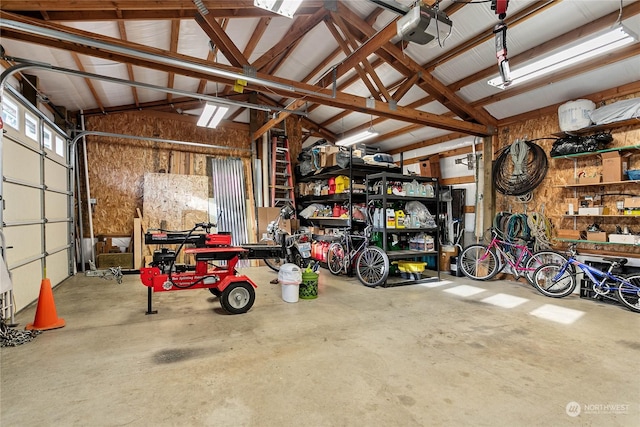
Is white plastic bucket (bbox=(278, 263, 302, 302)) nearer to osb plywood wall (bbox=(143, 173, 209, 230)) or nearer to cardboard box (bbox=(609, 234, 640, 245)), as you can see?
osb plywood wall (bbox=(143, 173, 209, 230))

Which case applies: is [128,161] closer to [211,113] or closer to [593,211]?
[211,113]

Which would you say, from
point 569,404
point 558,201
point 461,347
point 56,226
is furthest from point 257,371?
point 558,201

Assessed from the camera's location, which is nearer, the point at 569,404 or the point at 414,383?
the point at 569,404

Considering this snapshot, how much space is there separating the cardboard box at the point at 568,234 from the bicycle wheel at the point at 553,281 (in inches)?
25.0

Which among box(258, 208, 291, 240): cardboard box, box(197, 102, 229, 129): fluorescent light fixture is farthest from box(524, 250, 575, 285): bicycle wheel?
box(197, 102, 229, 129): fluorescent light fixture

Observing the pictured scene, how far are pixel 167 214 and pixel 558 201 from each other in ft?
25.7

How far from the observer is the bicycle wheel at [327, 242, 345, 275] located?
21.0 ft

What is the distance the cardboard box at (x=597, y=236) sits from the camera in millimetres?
4691

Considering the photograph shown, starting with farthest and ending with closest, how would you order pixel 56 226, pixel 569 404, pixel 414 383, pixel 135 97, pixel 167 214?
pixel 167 214
pixel 135 97
pixel 56 226
pixel 414 383
pixel 569 404

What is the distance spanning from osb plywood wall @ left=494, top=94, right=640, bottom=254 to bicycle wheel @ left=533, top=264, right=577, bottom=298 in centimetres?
83

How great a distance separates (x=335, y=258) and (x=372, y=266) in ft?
3.80

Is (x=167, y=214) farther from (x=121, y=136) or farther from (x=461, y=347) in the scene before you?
(x=461, y=347)

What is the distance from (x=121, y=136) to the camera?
22.2 feet

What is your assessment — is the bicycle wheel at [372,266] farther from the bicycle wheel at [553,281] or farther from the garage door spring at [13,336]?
the garage door spring at [13,336]
